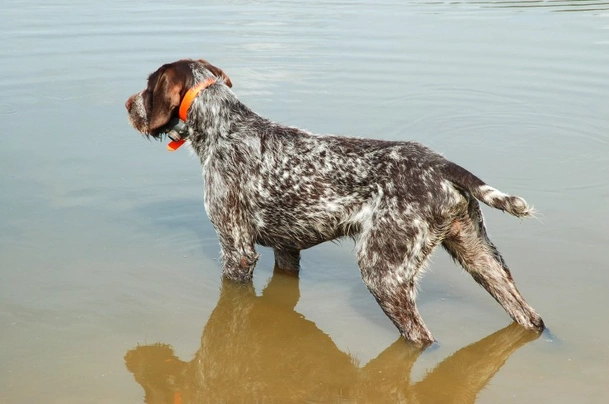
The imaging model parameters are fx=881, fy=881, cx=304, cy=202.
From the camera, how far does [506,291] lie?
617 cm

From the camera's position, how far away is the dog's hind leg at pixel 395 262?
18.9ft

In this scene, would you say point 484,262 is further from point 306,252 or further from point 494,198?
point 306,252

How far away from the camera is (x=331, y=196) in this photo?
617 centimetres

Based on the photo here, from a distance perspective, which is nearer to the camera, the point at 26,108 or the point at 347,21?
the point at 26,108

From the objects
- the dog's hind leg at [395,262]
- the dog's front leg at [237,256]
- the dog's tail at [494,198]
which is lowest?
the dog's front leg at [237,256]

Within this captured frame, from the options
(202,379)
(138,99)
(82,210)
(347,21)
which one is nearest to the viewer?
(202,379)

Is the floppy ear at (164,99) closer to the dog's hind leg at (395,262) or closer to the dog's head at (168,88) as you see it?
the dog's head at (168,88)

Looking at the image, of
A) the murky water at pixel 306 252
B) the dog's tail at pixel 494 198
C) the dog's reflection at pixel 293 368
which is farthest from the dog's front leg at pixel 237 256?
the dog's tail at pixel 494 198

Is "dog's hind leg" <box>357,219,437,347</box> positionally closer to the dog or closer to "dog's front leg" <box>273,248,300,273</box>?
the dog

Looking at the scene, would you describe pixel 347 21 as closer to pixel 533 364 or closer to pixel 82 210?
pixel 82 210

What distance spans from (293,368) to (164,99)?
2.32 meters

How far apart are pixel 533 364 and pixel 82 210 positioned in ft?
14.8

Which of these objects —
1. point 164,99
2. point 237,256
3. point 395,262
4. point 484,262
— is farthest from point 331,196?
point 164,99

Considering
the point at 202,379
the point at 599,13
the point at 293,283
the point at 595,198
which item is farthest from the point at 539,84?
the point at 202,379
